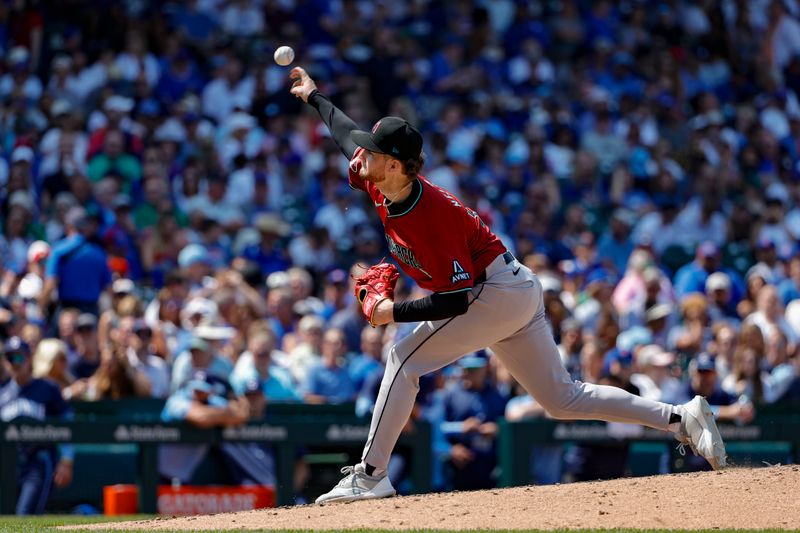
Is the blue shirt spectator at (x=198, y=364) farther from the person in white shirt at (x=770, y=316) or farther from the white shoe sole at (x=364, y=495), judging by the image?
the person in white shirt at (x=770, y=316)

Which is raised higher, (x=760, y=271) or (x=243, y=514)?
(x=243, y=514)

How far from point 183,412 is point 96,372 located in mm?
1127

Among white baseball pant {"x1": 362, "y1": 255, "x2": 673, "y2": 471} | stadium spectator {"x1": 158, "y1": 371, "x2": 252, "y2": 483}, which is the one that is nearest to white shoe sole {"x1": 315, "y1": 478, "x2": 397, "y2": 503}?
white baseball pant {"x1": 362, "y1": 255, "x2": 673, "y2": 471}

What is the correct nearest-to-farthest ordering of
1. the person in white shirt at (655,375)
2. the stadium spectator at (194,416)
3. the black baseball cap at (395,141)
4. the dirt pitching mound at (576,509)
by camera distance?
the dirt pitching mound at (576,509) → the black baseball cap at (395,141) → the stadium spectator at (194,416) → the person in white shirt at (655,375)

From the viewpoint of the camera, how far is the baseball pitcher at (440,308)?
5.83m

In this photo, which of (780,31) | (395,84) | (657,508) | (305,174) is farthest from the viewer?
(780,31)

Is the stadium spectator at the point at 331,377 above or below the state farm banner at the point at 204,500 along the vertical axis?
above

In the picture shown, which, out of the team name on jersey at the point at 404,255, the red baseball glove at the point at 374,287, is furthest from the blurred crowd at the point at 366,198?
the team name on jersey at the point at 404,255

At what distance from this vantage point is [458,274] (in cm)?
580

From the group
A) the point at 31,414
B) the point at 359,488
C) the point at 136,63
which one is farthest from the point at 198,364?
the point at 136,63

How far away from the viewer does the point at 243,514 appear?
633 centimetres

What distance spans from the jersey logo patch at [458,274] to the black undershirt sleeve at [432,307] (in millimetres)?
64

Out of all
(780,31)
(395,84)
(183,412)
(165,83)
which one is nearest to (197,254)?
(183,412)

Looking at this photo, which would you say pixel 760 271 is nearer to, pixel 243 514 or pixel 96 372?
pixel 96 372
